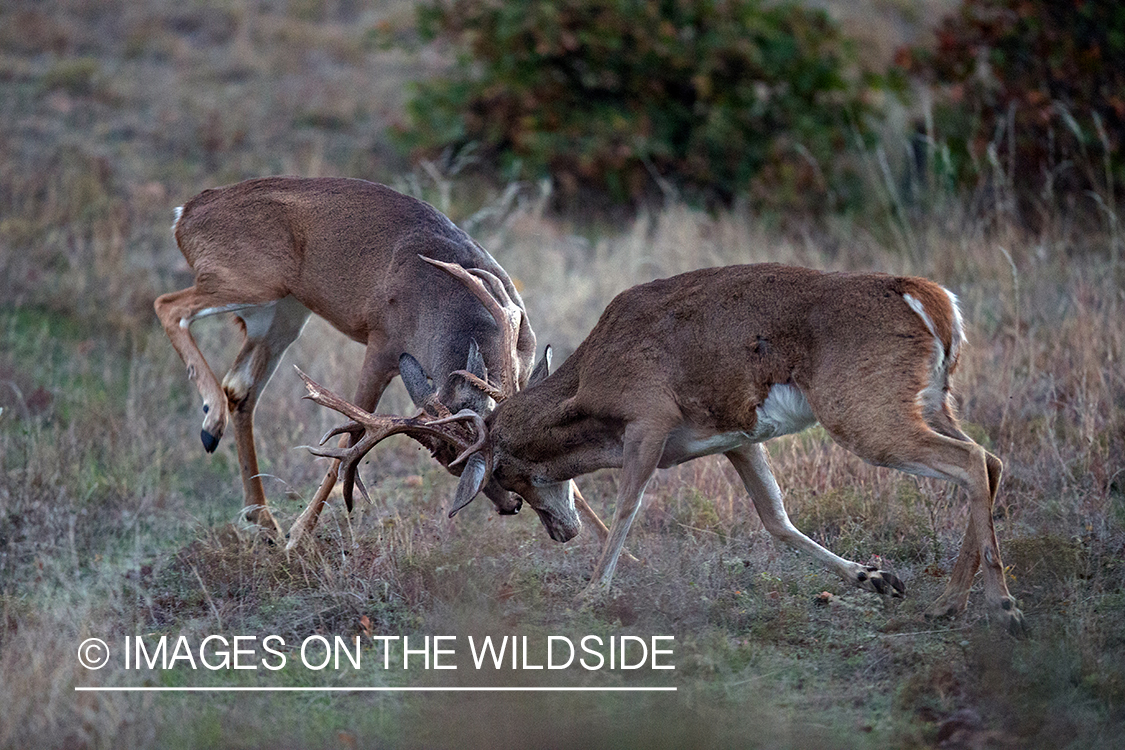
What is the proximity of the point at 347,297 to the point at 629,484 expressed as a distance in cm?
225

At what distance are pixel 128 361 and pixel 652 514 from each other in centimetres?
497

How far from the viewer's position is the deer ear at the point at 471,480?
596cm

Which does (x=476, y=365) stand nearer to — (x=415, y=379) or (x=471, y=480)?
(x=415, y=379)

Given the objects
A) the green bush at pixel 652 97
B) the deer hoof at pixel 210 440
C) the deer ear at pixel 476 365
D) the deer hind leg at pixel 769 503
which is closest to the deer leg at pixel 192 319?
the deer hoof at pixel 210 440

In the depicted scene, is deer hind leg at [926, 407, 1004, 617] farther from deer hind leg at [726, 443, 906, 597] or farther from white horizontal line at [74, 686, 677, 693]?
A: white horizontal line at [74, 686, 677, 693]

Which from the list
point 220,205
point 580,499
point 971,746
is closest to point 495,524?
point 580,499

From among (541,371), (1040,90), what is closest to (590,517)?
(541,371)

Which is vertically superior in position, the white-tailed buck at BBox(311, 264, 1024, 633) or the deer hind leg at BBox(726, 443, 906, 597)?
the white-tailed buck at BBox(311, 264, 1024, 633)

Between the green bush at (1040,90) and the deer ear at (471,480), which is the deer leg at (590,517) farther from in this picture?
the green bush at (1040,90)

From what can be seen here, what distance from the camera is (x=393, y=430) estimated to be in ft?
19.9

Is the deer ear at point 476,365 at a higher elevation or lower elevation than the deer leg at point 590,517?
higher

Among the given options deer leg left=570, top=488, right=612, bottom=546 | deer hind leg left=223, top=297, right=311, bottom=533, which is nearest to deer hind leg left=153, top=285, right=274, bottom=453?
deer hind leg left=223, top=297, right=311, bottom=533

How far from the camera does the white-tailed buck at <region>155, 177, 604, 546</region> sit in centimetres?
659

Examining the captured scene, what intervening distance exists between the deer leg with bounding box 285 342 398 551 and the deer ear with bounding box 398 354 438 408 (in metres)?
0.50
